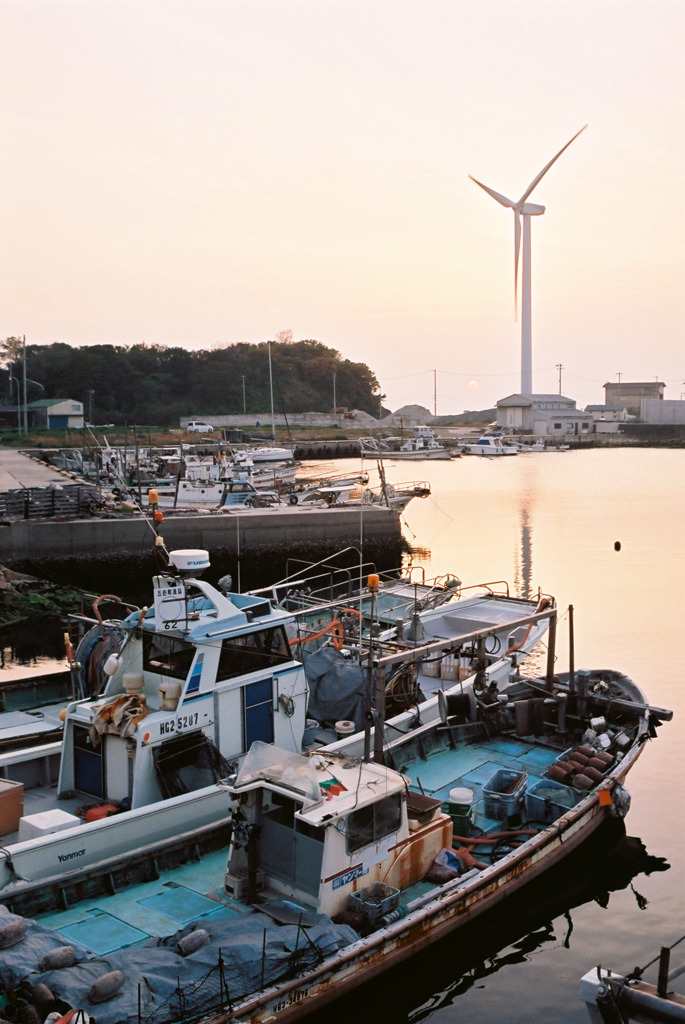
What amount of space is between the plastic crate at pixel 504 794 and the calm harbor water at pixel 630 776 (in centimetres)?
118

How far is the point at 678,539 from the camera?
151ft

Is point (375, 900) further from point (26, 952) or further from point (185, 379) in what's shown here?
point (185, 379)

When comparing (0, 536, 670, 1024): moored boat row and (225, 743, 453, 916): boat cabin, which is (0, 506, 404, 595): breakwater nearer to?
(0, 536, 670, 1024): moored boat row

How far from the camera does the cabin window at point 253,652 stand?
11859 millimetres

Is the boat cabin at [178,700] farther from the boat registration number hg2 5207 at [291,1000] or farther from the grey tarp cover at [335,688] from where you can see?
the boat registration number hg2 5207 at [291,1000]

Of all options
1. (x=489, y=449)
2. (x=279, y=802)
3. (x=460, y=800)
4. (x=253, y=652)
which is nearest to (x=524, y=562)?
(x=460, y=800)

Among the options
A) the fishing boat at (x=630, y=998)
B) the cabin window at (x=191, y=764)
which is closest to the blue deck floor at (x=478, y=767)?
the cabin window at (x=191, y=764)

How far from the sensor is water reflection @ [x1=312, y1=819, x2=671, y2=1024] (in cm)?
1031

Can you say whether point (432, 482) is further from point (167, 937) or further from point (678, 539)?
point (167, 937)

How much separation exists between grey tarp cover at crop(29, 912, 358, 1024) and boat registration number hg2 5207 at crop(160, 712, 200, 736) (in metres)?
2.60

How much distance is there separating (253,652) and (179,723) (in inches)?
56.0

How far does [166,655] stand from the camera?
11.8 meters

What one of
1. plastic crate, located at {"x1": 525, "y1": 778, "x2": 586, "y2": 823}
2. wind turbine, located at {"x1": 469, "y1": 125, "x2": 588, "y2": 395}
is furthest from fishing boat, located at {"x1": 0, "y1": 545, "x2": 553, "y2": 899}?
wind turbine, located at {"x1": 469, "y1": 125, "x2": 588, "y2": 395}

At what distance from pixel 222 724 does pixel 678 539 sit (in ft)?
127
